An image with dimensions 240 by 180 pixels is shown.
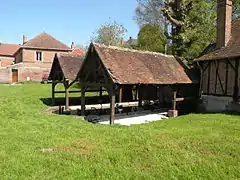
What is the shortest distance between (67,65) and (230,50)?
1084 centimetres

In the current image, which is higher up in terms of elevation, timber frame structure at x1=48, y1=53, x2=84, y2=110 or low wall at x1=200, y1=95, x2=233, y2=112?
timber frame structure at x1=48, y1=53, x2=84, y2=110

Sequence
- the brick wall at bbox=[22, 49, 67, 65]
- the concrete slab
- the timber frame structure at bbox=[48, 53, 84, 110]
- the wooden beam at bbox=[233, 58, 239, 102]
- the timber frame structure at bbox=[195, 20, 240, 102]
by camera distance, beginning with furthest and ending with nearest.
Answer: the brick wall at bbox=[22, 49, 67, 65] → the timber frame structure at bbox=[48, 53, 84, 110] → the timber frame structure at bbox=[195, 20, 240, 102] → the wooden beam at bbox=[233, 58, 239, 102] → the concrete slab

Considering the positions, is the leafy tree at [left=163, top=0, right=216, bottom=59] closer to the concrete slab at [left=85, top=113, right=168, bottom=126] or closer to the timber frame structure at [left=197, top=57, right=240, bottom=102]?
the timber frame structure at [left=197, top=57, right=240, bottom=102]

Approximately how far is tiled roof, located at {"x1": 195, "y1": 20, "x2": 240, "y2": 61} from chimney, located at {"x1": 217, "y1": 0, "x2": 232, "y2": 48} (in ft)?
1.26

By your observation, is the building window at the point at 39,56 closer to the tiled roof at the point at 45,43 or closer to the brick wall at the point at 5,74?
the tiled roof at the point at 45,43

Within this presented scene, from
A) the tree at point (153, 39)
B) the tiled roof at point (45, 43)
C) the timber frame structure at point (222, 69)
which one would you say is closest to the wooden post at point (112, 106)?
the timber frame structure at point (222, 69)

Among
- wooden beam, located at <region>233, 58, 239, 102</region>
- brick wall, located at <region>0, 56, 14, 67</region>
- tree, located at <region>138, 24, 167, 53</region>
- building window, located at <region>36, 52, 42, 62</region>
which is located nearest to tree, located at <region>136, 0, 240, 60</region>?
tree, located at <region>138, 24, 167, 53</region>

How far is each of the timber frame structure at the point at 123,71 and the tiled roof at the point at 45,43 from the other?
32.6 meters

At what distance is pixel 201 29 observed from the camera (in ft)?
90.9

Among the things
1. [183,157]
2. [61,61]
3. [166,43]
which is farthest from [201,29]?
[183,157]

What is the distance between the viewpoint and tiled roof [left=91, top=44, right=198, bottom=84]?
15492 mm

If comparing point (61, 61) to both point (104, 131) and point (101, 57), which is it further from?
point (104, 131)

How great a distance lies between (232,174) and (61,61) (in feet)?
52.9

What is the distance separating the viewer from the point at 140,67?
17266mm
